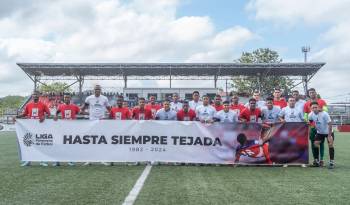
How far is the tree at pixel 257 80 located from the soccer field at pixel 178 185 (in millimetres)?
40344

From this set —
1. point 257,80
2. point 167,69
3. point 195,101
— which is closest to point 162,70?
point 167,69

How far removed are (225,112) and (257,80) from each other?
3862cm

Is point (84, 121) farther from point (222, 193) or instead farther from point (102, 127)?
point (222, 193)

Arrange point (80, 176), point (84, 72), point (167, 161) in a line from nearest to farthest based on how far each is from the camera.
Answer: point (80, 176)
point (167, 161)
point (84, 72)

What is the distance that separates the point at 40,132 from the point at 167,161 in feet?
11.1

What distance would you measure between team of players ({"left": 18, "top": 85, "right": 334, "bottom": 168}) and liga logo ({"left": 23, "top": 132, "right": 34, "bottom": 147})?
49cm

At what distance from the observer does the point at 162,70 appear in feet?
134

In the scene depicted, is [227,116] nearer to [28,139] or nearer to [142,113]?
[142,113]

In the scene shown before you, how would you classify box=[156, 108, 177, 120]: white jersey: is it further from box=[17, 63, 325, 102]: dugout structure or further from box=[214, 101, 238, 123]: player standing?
box=[17, 63, 325, 102]: dugout structure

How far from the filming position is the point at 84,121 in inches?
428

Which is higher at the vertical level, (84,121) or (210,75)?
(210,75)

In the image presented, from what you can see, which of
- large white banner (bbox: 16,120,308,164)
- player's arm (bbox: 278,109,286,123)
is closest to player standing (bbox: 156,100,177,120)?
large white banner (bbox: 16,120,308,164)

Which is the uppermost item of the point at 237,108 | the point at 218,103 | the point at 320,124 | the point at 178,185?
the point at 218,103

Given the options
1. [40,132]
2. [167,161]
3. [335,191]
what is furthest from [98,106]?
[335,191]
